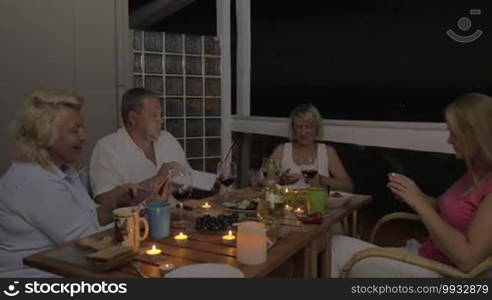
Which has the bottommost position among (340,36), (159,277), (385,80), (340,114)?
(159,277)

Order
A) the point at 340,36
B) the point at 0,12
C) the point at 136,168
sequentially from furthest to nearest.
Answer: the point at 340,36 < the point at 0,12 < the point at 136,168

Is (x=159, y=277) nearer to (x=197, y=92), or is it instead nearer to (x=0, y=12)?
(x=0, y=12)

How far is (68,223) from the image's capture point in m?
1.46

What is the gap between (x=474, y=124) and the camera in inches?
62.0

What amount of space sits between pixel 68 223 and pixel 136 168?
937mm

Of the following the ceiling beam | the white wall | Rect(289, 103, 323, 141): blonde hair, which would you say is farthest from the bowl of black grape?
the ceiling beam

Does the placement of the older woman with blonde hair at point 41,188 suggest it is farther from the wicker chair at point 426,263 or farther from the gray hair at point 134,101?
the wicker chair at point 426,263

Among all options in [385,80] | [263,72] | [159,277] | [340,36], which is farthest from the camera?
[263,72]

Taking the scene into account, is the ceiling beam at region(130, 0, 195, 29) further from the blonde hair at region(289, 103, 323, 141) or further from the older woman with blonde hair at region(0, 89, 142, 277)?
the older woman with blonde hair at region(0, 89, 142, 277)

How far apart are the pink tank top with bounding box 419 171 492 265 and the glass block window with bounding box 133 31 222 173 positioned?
2.29m

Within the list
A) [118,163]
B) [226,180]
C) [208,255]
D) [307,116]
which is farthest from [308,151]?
[208,255]

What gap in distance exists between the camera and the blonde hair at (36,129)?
1.55 m

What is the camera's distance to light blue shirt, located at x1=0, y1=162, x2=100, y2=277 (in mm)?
1434

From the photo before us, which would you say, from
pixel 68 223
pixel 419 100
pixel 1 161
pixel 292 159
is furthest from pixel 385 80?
pixel 1 161
